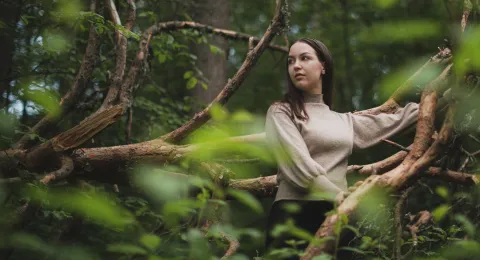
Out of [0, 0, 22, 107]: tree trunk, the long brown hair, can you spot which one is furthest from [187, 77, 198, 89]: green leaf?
the long brown hair

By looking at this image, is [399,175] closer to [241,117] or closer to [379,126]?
[379,126]

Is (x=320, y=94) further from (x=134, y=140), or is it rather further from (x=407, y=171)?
(x=134, y=140)

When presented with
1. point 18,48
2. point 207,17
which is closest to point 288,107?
point 18,48

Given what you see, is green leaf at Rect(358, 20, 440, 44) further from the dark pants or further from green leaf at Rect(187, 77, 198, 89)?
green leaf at Rect(187, 77, 198, 89)

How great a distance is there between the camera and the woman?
293 centimetres

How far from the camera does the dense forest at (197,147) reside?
5.82 ft

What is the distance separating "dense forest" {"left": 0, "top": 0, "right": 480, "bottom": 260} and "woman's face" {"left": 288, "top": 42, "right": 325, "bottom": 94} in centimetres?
32

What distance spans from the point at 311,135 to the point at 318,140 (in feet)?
0.16

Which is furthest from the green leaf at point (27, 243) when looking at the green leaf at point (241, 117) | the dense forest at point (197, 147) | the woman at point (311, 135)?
the woman at point (311, 135)

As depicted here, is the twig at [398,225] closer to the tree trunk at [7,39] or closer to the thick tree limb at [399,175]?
the thick tree limb at [399,175]

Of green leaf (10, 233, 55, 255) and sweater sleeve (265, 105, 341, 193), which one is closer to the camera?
green leaf (10, 233, 55, 255)

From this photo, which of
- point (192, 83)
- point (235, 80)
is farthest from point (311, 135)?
point (192, 83)

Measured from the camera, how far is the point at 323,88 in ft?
11.6

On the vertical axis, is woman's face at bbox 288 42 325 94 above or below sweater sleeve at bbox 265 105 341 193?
above
